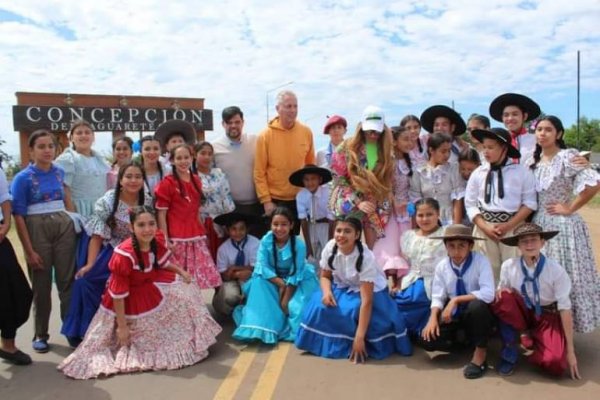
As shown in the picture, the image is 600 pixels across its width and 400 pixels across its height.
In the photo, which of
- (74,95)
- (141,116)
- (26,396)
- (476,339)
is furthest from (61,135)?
(476,339)

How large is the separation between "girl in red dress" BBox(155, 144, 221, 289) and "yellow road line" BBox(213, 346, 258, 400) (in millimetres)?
1067

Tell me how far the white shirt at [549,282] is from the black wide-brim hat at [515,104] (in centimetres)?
177

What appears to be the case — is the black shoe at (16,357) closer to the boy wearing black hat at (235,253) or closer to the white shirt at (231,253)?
the boy wearing black hat at (235,253)

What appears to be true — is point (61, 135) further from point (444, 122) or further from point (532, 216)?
point (532, 216)

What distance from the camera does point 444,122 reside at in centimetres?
632

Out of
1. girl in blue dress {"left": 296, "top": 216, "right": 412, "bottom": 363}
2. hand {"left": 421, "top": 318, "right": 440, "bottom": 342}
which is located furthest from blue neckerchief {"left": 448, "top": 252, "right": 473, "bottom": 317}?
girl in blue dress {"left": 296, "top": 216, "right": 412, "bottom": 363}

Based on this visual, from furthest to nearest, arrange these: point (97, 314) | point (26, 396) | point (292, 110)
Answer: point (292, 110) < point (97, 314) < point (26, 396)

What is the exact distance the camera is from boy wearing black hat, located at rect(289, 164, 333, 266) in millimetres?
6238

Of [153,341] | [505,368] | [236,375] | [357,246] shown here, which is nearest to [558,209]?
[505,368]

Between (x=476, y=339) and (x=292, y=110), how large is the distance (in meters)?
3.28

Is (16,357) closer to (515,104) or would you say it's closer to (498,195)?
(498,195)

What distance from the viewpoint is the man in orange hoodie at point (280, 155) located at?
6301 millimetres

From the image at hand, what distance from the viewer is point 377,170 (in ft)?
18.3

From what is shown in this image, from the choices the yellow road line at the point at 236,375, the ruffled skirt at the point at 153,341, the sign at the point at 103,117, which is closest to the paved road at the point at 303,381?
the yellow road line at the point at 236,375
